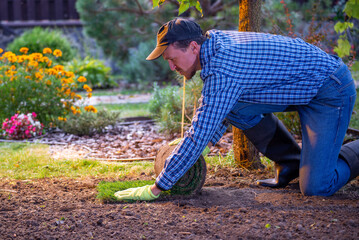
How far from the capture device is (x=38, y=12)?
12742mm

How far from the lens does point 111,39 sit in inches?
351

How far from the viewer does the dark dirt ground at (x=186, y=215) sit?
200 centimetres

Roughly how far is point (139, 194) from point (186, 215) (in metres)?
0.41

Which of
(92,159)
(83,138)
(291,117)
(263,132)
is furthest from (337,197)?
(83,138)

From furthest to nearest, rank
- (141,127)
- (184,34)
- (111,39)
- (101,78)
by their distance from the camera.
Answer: (101,78) → (111,39) → (141,127) → (184,34)

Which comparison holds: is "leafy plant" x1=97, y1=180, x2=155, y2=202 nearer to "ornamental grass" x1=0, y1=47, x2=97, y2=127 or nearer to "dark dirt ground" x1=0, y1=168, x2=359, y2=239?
"dark dirt ground" x1=0, y1=168, x2=359, y2=239

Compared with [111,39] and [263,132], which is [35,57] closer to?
[263,132]

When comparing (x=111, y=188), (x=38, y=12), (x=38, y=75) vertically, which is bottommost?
(x=111, y=188)

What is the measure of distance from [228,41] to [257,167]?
1434 mm

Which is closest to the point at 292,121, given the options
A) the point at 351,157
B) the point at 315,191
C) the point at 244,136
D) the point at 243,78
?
the point at 244,136

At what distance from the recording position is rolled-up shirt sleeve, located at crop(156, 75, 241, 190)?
2.22 meters

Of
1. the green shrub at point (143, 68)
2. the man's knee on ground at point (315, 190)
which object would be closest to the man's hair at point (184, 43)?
the man's knee on ground at point (315, 190)

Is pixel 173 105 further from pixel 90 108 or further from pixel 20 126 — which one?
pixel 20 126

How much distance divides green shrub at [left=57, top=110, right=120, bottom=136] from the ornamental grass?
110 millimetres
